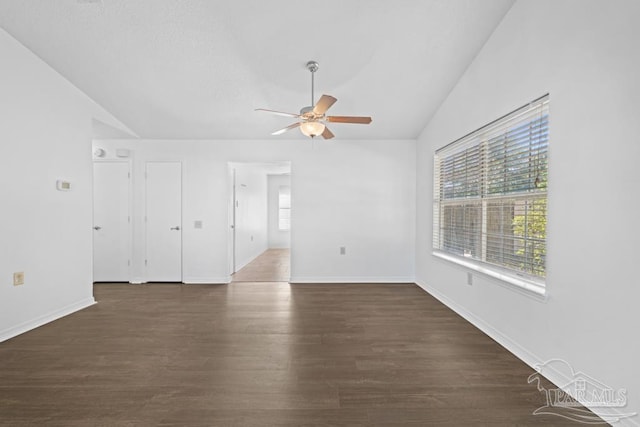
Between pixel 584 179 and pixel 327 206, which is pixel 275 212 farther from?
pixel 584 179

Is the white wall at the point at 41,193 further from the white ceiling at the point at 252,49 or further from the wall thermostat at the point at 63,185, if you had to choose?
the white ceiling at the point at 252,49

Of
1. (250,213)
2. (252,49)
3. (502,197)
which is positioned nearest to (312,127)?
(252,49)

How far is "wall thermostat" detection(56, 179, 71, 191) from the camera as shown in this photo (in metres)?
3.23

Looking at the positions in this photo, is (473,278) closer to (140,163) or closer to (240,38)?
(240,38)

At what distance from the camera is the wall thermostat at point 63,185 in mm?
3229

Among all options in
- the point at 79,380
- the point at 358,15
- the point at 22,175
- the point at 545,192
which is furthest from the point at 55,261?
the point at 545,192

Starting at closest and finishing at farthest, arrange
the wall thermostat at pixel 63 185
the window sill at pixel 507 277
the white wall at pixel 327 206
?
1. the window sill at pixel 507 277
2. the wall thermostat at pixel 63 185
3. the white wall at pixel 327 206

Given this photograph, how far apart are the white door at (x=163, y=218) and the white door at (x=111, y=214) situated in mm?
363

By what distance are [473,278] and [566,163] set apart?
154 cm

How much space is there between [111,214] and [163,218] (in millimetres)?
847

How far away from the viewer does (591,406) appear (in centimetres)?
170

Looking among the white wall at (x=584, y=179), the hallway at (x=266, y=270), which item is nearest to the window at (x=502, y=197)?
the white wall at (x=584, y=179)

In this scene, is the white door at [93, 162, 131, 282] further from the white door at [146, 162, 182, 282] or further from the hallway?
the hallway

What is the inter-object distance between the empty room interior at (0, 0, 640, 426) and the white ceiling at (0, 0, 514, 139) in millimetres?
24
